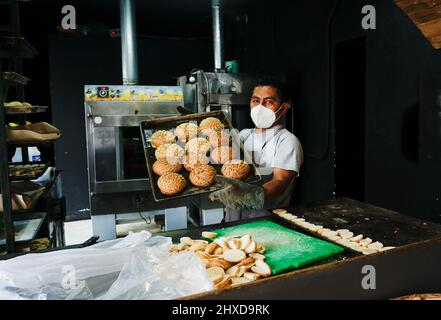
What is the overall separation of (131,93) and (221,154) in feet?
8.01

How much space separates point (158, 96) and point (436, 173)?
2.84 metres

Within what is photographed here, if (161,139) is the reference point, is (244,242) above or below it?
below

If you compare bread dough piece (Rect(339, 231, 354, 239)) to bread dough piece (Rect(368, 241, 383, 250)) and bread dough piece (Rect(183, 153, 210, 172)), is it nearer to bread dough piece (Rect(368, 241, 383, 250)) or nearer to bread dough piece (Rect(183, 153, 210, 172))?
bread dough piece (Rect(368, 241, 383, 250))

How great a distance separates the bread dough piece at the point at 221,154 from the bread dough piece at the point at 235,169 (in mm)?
36

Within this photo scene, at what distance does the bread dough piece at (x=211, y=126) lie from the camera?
196 cm

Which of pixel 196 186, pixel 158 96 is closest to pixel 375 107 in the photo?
pixel 196 186

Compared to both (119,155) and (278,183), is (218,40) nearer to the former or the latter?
(119,155)

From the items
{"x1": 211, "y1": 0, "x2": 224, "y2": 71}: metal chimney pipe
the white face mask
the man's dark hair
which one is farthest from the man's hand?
{"x1": 211, "y1": 0, "x2": 224, "y2": 71}: metal chimney pipe

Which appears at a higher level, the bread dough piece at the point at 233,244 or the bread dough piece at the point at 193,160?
the bread dough piece at the point at 193,160

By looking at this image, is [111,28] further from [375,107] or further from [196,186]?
[196,186]

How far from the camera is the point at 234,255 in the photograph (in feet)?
4.72

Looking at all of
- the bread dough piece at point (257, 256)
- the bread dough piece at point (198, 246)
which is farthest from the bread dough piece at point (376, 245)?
the bread dough piece at point (198, 246)

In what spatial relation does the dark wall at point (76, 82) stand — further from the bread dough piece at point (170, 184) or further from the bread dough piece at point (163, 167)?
the bread dough piece at point (170, 184)

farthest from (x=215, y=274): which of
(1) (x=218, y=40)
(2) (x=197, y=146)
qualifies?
(1) (x=218, y=40)
